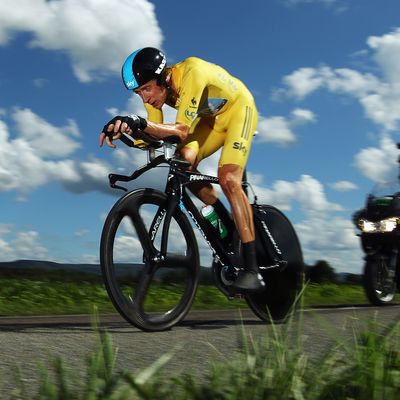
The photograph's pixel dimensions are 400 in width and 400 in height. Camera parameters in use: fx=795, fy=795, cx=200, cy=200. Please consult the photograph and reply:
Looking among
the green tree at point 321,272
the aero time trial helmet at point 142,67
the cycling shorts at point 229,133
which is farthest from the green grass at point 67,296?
the aero time trial helmet at point 142,67

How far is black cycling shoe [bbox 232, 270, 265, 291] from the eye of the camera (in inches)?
237

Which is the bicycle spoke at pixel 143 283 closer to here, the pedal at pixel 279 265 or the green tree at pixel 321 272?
the pedal at pixel 279 265

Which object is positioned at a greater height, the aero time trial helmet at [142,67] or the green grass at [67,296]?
the aero time trial helmet at [142,67]

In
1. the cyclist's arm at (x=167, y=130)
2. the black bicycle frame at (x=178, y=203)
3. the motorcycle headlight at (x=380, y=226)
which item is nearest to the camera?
the cyclist's arm at (x=167, y=130)

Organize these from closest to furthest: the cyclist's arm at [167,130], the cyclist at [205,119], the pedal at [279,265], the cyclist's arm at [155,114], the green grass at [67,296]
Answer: the cyclist's arm at [167,130], the cyclist at [205,119], the cyclist's arm at [155,114], the pedal at [279,265], the green grass at [67,296]

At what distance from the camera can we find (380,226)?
1080 cm

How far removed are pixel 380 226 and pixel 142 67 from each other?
609 centimetres

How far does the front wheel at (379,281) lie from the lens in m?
10.1

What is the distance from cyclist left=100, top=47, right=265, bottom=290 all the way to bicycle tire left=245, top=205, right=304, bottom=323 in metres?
0.63

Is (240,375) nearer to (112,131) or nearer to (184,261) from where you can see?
(112,131)

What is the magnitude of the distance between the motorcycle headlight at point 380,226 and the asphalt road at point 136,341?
3838 mm

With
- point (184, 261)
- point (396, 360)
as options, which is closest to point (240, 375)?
point (396, 360)

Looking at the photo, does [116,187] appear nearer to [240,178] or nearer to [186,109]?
[186,109]

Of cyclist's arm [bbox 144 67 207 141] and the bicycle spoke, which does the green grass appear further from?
cyclist's arm [bbox 144 67 207 141]
